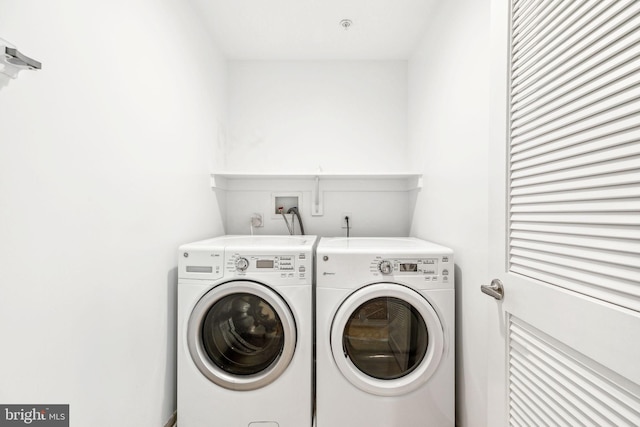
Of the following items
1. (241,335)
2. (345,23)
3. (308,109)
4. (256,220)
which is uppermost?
(345,23)

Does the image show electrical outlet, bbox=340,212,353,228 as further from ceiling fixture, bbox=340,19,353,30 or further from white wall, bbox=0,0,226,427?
ceiling fixture, bbox=340,19,353,30

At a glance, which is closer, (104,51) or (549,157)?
(549,157)

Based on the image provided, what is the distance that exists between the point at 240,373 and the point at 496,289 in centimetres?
129

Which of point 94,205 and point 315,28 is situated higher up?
point 315,28

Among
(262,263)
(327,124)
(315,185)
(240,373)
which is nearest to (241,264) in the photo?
(262,263)

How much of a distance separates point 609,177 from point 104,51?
158 cm

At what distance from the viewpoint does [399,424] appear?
151 cm

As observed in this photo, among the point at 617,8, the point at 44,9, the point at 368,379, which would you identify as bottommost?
the point at 368,379

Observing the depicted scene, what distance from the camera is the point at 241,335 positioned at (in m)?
1.63

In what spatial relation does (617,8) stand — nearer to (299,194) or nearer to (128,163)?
(128,163)

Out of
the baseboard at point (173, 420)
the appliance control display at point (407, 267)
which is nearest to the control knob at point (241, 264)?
the appliance control display at point (407, 267)

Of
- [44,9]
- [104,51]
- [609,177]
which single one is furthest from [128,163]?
[609,177]

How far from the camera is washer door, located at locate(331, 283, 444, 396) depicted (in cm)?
150

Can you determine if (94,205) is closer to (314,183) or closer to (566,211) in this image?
(566,211)
